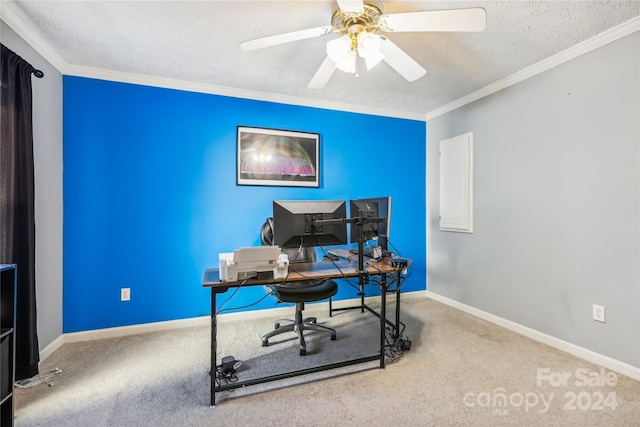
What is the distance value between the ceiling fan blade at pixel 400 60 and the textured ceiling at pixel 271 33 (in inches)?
11.0

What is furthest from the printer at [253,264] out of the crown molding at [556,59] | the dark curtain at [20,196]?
the crown molding at [556,59]

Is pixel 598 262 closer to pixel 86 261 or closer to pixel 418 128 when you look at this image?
pixel 418 128

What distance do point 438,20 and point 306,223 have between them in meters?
1.35

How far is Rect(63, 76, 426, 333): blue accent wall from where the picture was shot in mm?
2533

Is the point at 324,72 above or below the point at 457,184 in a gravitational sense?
above

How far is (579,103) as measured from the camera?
88.6 inches

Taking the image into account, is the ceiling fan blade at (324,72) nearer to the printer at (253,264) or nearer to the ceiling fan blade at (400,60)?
the ceiling fan blade at (400,60)

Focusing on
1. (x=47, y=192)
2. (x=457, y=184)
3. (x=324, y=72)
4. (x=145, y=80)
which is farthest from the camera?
(x=457, y=184)

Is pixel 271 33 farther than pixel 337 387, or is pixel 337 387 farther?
pixel 271 33

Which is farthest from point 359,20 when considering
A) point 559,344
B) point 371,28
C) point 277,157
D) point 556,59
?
point 559,344

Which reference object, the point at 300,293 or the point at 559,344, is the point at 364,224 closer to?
the point at 300,293

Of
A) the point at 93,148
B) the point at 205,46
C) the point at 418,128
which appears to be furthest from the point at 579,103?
the point at 93,148

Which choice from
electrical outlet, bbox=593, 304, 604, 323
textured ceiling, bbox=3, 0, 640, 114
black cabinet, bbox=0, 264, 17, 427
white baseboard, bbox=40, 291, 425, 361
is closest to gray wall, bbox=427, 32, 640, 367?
electrical outlet, bbox=593, 304, 604, 323

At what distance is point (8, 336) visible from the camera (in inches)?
55.9
